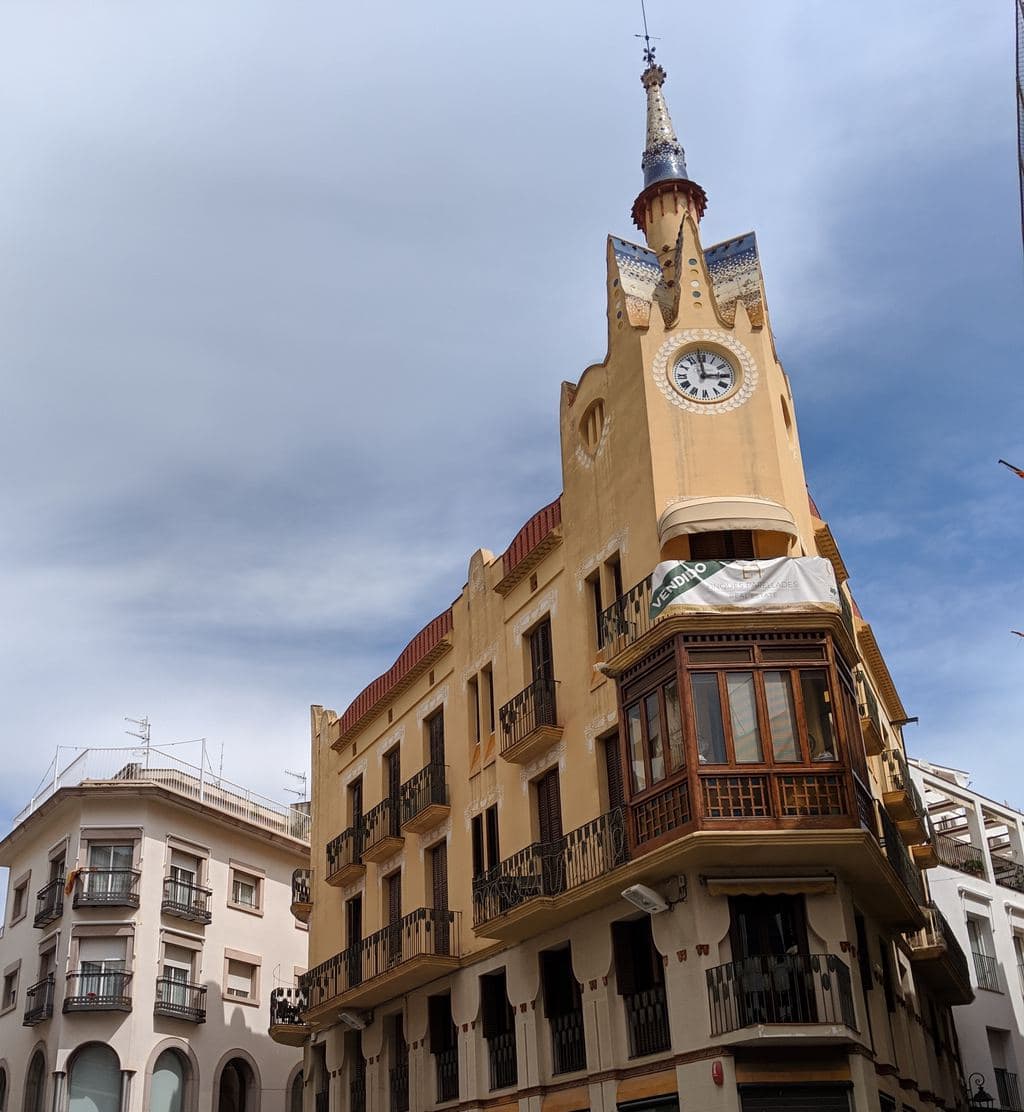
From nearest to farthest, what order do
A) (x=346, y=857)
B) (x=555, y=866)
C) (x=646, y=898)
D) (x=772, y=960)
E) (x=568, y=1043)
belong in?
(x=772, y=960) → (x=646, y=898) → (x=568, y=1043) → (x=555, y=866) → (x=346, y=857)

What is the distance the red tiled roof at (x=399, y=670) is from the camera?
111ft

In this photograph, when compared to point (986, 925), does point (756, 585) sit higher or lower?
higher

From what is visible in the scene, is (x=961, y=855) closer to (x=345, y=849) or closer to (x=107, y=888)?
(x=345, y=849)

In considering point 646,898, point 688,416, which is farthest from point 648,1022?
point 688,416

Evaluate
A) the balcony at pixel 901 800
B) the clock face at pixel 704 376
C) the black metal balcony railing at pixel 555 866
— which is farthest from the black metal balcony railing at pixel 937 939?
the clock face at pixel 704 376

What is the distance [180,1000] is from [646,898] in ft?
88.8

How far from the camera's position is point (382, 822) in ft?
109

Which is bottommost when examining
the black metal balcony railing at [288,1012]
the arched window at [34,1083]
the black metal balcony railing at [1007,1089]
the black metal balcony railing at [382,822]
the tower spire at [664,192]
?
the black metal balcony railing at [1007,1089]

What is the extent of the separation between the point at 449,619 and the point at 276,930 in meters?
20.9

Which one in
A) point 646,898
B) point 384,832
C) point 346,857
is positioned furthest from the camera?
point 346,857

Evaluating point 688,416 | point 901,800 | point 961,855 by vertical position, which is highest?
point 688,416

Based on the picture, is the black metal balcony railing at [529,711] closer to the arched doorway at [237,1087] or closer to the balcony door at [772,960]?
the balcony door at [772,960]

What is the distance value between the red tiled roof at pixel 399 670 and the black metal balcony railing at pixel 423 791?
3.26m

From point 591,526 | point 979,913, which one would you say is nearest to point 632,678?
point 591,526
